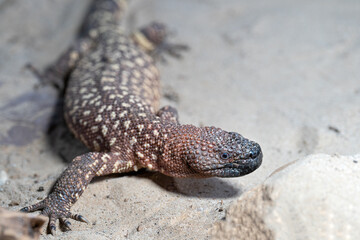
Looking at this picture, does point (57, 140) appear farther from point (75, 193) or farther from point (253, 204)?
point (253, 204)

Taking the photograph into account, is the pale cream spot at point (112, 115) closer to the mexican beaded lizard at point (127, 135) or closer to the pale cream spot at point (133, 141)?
the mexican beaded lizard at point (127, 135)

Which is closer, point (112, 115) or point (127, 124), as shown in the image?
point (127, 124)

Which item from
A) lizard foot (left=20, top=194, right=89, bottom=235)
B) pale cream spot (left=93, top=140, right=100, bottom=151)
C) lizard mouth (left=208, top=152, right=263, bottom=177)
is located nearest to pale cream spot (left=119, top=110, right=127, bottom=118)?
pale cream spot (left=93, top=140, right=100, bottom=151)

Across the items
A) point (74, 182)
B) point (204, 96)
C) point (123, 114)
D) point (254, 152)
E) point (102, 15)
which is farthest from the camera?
point (102, 15)

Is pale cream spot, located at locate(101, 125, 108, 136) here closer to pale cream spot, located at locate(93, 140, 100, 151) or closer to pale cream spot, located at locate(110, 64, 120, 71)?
pale cream spot, located at locate(93, 140, 100, 151)

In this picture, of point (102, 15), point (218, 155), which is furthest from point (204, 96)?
point (102, 15)

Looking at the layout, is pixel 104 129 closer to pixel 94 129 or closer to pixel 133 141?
pixel 94 129
